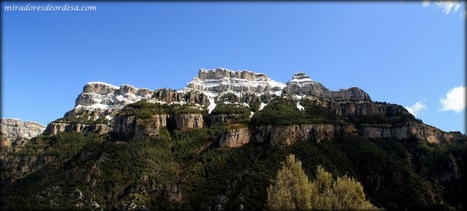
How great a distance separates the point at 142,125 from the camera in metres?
187

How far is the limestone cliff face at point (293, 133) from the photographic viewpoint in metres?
181

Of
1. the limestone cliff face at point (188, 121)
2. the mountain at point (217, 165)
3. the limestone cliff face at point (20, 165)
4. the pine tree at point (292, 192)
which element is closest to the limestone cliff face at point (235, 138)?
the mountain at point (217, 165)

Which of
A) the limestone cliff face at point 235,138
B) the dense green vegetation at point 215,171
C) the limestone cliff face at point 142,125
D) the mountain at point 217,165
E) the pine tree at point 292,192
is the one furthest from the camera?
the limestone cliff face at point 142,125

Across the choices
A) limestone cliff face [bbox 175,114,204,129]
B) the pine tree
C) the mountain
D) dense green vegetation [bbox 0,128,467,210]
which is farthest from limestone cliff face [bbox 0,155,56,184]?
the pine tree

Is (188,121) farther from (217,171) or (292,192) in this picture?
(292,192)

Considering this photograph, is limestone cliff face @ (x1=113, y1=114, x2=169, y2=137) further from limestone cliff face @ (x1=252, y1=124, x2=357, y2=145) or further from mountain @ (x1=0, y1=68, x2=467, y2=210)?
limestone cliff face @ (x1=252, y1=124, x2=357, y2=145)

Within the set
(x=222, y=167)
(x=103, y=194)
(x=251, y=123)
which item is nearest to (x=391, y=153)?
(x=251, y=123)

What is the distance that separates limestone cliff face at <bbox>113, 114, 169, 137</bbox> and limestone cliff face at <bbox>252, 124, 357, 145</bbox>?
42.4 metres

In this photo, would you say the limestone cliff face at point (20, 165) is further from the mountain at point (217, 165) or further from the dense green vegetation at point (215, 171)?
the dense green vegetation at point (215, 171)

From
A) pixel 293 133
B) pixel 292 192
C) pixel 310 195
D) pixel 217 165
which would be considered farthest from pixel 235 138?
pixel 310 195

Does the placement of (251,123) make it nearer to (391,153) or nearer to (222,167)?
(222,167)

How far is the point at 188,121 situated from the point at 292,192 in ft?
439

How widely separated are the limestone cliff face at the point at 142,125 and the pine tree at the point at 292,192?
12295cm

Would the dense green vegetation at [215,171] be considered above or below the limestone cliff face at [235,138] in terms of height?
below
